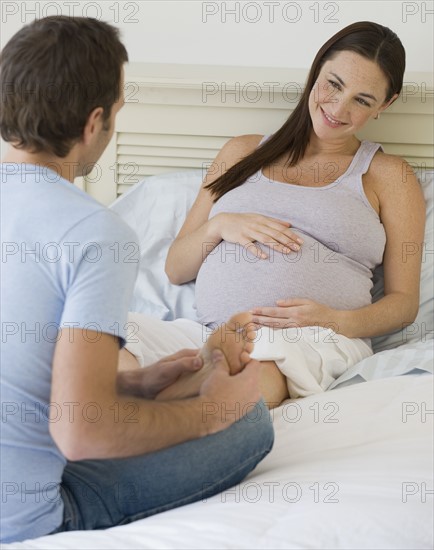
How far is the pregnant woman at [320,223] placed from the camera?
175cm

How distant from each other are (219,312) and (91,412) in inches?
35.0

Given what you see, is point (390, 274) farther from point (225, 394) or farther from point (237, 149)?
point (225, 394)

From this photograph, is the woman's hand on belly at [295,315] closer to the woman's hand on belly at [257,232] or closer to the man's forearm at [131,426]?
the woman's hand on belly at [257,232]

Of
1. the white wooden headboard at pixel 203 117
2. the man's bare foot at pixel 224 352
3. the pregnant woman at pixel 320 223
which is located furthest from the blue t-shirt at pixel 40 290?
the white wooden headboard at pixel 203 117

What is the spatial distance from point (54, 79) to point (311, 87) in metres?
1.09

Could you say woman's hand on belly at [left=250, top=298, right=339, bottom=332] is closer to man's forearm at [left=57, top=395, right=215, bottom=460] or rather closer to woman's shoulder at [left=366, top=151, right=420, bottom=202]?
woman's shoulder at [left=366, top=151, right=420, bottom=202]

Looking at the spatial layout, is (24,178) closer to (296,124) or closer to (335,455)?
(335,455)

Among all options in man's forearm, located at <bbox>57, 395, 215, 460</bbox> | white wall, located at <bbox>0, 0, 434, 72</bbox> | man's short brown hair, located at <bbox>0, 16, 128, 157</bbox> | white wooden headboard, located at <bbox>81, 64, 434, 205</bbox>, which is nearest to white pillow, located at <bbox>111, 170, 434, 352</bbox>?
white wooden headboard, located at <bbox>81, 64, 434, 205</bbox>

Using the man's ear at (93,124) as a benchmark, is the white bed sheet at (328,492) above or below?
below

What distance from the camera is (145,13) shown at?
230 centimetres

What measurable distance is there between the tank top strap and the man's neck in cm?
101

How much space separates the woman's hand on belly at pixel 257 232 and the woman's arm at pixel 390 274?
0.41 ft

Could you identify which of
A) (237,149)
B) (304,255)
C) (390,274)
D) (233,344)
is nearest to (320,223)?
(304,255)

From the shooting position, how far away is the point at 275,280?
1.75m
